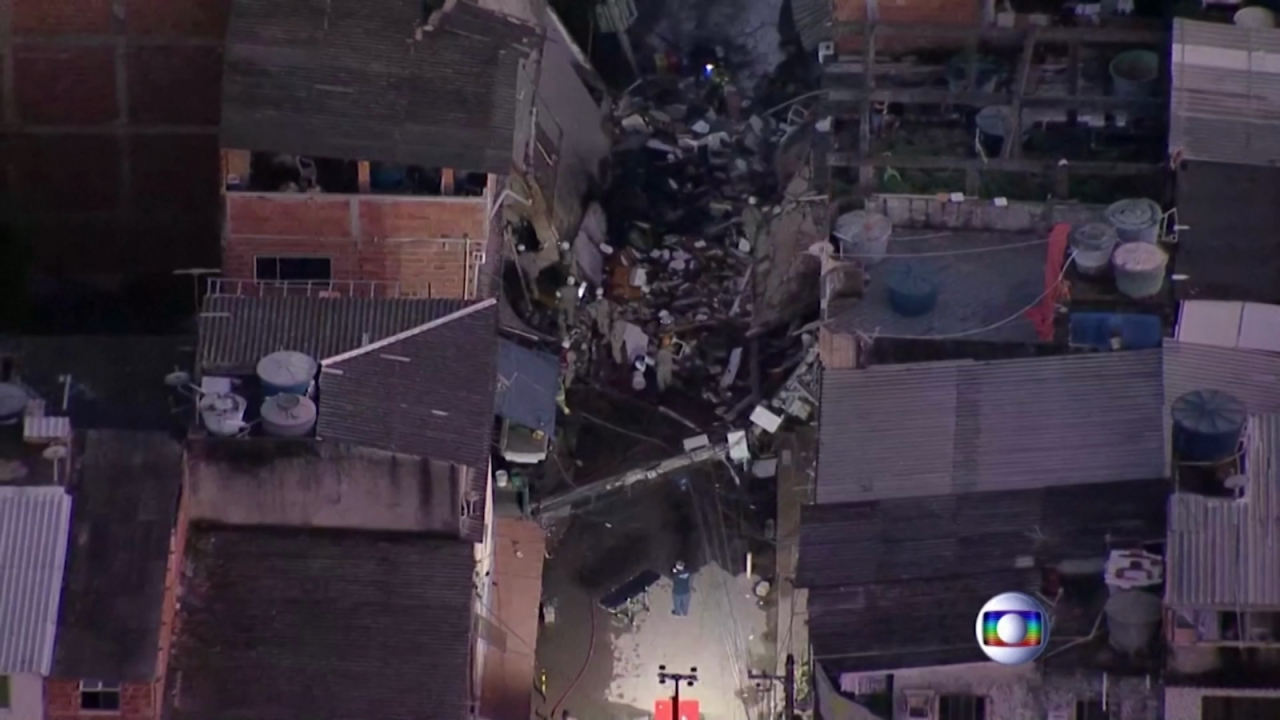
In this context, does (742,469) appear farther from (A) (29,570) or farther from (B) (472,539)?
(A) (29,570)

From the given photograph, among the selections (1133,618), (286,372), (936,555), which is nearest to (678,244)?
(936,555)

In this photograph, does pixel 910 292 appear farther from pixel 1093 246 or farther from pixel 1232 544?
pixel 1232 544

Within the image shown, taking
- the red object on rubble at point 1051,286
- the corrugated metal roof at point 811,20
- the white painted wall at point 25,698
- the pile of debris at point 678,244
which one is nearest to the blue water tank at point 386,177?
the pile of debris at point 678,244

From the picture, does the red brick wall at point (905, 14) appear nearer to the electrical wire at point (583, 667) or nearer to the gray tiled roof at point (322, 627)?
the electrical wire at point (583, 667)

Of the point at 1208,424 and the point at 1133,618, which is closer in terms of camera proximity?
the point at 1133,618

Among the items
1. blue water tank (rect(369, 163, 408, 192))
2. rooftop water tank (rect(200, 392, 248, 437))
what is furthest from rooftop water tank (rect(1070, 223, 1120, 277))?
rooftop water tank (rect(200, 392, 248, 437))

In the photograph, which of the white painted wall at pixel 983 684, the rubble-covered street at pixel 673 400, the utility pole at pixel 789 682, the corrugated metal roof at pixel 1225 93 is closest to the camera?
the white painted wall at pixel 983 684
